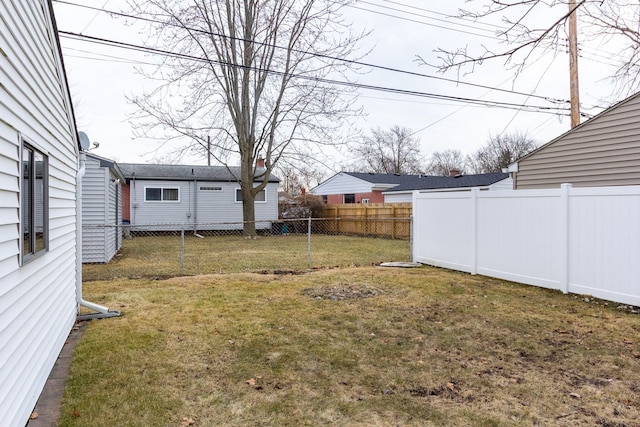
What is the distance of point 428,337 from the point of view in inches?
184

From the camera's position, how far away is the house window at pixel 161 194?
68.5 feet

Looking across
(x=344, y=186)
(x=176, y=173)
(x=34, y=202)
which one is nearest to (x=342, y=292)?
(x=34, y=202)

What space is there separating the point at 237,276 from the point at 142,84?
409 inches

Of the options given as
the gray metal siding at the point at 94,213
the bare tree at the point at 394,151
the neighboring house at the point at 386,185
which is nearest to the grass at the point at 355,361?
the gray metal siding at the point at 94,213

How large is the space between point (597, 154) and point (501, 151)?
37407 mm

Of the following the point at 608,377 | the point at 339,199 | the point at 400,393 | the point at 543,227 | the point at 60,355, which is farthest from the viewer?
the point at 339,199

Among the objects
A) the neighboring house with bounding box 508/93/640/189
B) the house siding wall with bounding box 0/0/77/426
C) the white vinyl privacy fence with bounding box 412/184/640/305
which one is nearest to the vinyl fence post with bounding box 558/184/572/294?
the white vinyl privacy fence with bounding box 412/184/640/305

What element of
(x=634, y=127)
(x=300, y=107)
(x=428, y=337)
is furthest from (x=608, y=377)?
(x=300, y=107)

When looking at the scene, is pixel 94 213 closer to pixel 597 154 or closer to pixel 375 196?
pixel 597 154

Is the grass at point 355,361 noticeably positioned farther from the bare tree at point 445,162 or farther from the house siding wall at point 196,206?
the bare tree at point 445,162

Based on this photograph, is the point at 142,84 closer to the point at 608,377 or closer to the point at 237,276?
the point at 237,276

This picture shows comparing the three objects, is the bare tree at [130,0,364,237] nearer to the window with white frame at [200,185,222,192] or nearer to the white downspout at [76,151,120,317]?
the window with white frame at [200,185,222,192]

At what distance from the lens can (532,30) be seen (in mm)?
4758

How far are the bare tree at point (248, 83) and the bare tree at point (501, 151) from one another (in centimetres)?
2943
